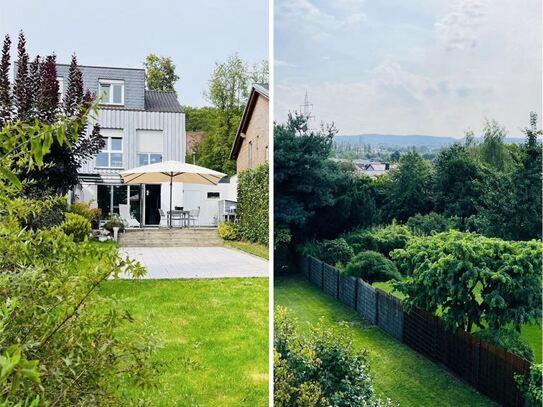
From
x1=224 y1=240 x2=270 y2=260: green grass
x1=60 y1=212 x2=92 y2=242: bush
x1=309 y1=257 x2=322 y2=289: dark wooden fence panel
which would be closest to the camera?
x1=60 y1=212 x2=92 y2=242: bush

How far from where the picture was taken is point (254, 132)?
1326 cm

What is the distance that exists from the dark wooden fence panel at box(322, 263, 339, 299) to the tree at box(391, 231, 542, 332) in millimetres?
243

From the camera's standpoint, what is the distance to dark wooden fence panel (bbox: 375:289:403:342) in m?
2.10

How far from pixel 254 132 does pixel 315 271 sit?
36.4 ft

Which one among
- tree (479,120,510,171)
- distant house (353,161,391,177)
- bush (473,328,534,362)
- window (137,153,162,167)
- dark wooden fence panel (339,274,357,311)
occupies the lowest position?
bush (473,328,534,362)

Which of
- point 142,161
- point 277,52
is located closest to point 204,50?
point 142,161

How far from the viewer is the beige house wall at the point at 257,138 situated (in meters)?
12.4

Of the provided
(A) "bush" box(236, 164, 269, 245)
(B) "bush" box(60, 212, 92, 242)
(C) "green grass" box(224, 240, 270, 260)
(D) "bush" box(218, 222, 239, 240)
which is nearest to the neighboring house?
(A) "bush" box(236, 164, 269, 245)

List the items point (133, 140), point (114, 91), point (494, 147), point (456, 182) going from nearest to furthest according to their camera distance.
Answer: point (494, 147) → point (456, 182) → point (133, 140) → point (114, 91)

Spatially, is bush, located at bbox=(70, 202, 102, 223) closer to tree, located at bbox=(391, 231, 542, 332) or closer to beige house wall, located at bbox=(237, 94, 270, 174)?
beige house wall, located at bbox=(237, 94, 270, 174)

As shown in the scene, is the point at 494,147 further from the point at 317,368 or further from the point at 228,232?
the point at 228,232

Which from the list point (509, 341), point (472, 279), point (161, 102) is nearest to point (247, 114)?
point (161, 102)

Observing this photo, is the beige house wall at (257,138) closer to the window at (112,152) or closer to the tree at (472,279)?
the window at (112,152)

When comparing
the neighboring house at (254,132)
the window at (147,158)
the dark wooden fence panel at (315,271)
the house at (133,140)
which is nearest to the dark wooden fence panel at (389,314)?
the dark wooden fence panel at (315,271)
